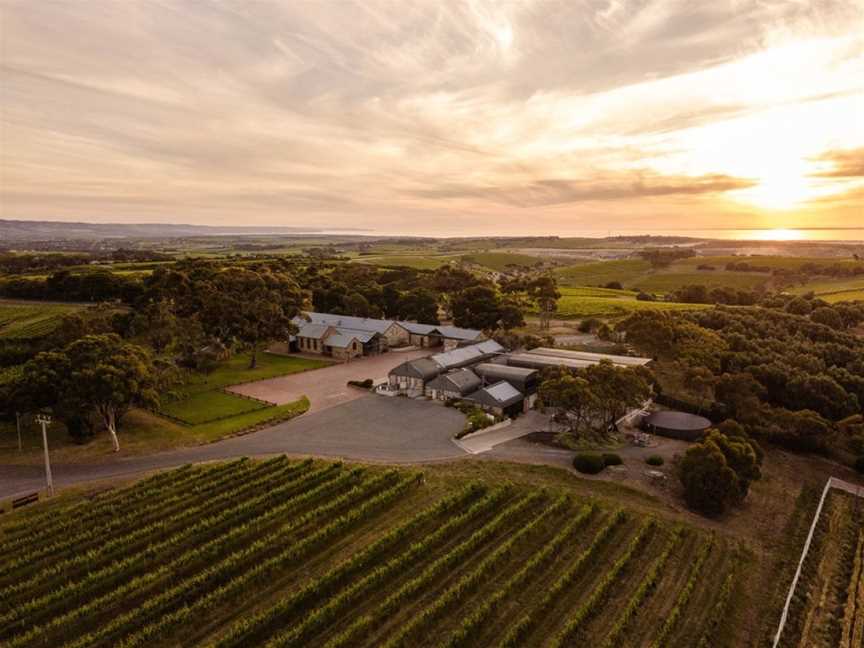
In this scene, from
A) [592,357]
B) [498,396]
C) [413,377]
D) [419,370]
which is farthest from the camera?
[592,357]

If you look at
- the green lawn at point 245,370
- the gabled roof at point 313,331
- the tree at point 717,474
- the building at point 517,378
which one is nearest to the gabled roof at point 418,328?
the gabled roof at point 313,331

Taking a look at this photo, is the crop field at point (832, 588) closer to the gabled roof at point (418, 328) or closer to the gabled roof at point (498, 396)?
the gabled roof at point (498, 396)

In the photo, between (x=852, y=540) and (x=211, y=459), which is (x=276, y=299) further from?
(x=852, y=540)

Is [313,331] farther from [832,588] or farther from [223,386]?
[832,588]

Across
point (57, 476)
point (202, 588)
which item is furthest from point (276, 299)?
point (202, 588)

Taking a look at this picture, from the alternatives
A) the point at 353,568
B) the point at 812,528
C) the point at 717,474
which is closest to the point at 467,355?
the point at 717,474

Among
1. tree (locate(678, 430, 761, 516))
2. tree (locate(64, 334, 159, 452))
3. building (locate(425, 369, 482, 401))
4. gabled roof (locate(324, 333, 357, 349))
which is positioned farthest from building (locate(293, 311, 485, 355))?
tree (locate(678, 430, 761, 516))
